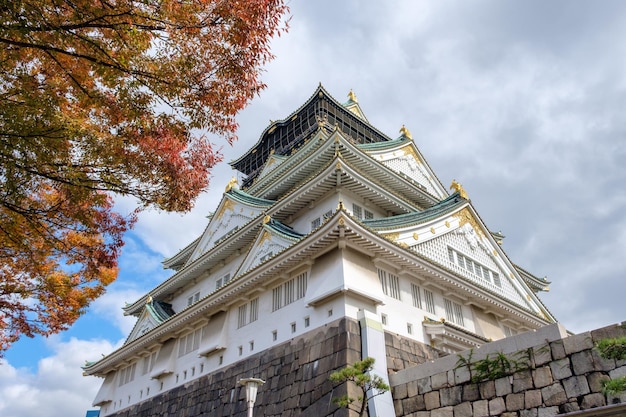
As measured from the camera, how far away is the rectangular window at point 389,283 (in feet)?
50.1

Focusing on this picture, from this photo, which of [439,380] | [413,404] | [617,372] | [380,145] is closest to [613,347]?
[617,372]

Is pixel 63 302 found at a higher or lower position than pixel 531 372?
higher

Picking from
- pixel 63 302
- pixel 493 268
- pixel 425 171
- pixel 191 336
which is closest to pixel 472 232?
pixel 493 268

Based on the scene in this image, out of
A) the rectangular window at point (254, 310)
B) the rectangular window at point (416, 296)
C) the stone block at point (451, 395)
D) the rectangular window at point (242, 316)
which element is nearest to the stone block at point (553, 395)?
the stone block at point (451, 395)

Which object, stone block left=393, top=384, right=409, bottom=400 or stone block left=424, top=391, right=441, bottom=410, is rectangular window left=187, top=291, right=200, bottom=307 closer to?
stone block left=393, top=384, right=409, bottom=400

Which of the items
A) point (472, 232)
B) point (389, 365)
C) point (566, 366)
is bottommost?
point (566, 366)

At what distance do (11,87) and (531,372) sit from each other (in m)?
10.9

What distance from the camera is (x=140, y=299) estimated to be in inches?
1138

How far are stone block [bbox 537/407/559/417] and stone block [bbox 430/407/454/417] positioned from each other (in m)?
1.91

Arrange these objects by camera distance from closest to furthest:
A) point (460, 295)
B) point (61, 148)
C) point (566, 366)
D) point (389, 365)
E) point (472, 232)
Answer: point (61, 148)
point (566, 366)
point (389, 365)
point (460, 295)
point (472, 232)

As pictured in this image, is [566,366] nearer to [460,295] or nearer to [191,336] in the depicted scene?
[460,295]

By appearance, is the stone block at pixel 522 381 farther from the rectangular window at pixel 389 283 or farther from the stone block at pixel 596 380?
the rectangular window at pixel 389 283

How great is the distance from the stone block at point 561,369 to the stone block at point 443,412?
2380 millimetres

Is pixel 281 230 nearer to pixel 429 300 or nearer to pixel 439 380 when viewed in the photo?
pixel 429 300
